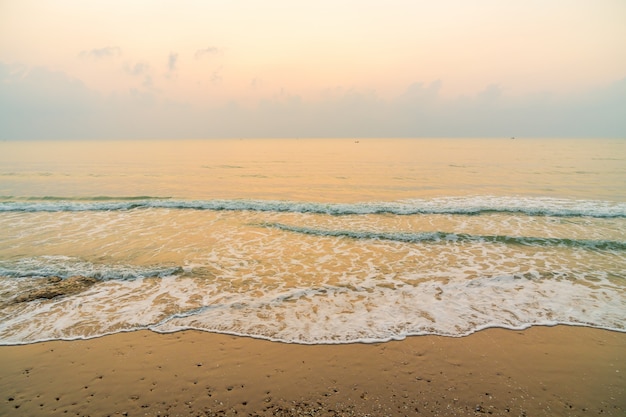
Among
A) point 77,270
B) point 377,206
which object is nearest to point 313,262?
point 77,270

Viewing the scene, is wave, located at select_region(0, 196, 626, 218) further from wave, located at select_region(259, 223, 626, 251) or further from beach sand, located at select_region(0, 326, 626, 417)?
beach sand, located at select_region(0, 326, 626, 417)

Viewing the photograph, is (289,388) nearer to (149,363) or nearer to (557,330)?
(149,363)

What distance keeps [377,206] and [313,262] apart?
36.0ft

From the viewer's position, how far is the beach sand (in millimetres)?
5414

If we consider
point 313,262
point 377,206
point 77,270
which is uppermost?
point 377,206

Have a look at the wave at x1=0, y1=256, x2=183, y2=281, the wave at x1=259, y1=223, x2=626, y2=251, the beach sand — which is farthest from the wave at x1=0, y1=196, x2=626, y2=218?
the beach sand

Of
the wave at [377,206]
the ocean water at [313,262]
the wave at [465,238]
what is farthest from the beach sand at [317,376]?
the wave at [377,206]

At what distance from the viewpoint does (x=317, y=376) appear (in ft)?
20.3

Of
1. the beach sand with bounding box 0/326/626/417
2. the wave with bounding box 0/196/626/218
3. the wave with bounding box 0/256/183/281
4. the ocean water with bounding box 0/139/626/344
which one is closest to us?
the beach sand with bounding box 0/326/626/417

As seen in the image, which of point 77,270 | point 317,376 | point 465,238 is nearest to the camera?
point 317,376

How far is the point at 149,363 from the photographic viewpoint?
262 inches

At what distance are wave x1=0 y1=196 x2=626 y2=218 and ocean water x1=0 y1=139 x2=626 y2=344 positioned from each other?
0.48ft

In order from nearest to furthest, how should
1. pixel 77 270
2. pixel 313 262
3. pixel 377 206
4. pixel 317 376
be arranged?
pixel 317 376
pixel 77 270
pixel 313 262
pixel 377 206

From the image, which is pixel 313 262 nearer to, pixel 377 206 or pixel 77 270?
pixel 77 270
